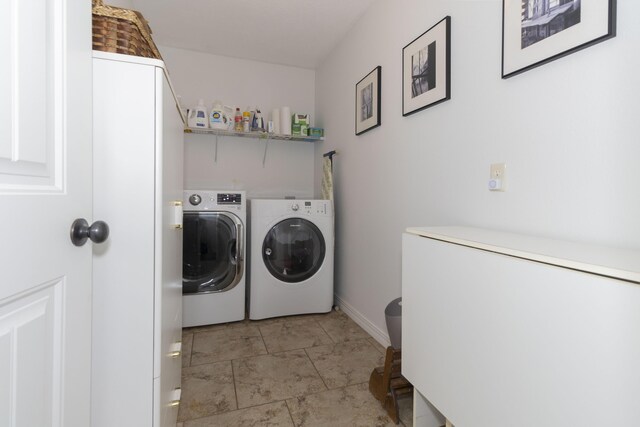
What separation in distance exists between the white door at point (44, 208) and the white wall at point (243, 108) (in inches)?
93.5

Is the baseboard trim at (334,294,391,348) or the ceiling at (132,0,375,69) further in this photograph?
the ceiling at (132,0,375,69)

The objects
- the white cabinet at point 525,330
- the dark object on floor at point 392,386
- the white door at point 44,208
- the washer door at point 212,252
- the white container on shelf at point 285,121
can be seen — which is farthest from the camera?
the white container on shelf at point 285,121

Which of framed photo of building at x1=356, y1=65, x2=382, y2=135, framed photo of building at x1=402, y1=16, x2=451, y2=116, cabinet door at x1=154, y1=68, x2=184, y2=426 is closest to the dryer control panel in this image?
framed photo of building at x1=356, y1=65, x2=382, y2=135

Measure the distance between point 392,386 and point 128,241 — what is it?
4.20 ft

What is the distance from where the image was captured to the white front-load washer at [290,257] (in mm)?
2490

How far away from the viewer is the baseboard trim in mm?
2105

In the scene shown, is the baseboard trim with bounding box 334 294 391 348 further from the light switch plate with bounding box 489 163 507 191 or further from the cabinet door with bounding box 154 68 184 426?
the cabinet door with bounding box 154 68 184 426

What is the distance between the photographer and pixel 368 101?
2268 millimetres

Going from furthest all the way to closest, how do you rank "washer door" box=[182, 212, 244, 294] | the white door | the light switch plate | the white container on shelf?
1. the white container on shelf
2. "washer door" box=[182, 212, 244, 294]
3. the light switch plate
4. the white door

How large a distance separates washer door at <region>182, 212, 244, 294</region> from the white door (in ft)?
5.45

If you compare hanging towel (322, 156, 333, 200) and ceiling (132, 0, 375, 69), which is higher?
ceiling (132, 0, 375, 69)

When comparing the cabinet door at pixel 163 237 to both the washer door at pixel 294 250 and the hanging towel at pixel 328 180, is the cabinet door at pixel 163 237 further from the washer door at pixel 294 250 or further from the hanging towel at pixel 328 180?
the hanging towel at pixel 328 180

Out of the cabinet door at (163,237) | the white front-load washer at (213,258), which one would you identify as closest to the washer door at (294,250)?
the white front-load washer at (213,258)

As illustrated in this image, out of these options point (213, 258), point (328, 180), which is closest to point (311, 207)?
point (328, 180)
